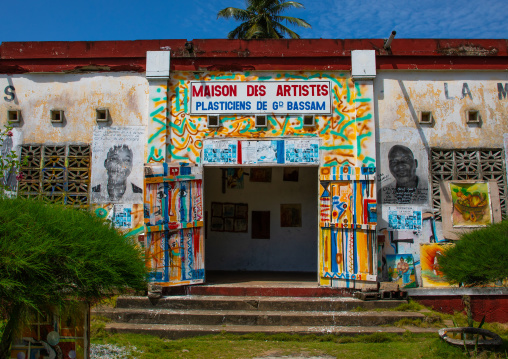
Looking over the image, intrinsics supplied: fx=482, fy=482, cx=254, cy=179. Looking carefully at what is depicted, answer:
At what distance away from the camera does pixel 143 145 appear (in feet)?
32.6

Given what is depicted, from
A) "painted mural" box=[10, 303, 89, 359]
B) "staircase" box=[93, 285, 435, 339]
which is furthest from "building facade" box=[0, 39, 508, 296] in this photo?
"painted mural" box=[10, 303, 89, 359]

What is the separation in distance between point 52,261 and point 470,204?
8365 millimetres

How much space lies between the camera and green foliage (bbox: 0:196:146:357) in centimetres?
370

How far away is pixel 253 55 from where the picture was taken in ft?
32.9

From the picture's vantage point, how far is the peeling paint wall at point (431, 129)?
31.8 feet

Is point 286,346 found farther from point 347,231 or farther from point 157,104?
point 157,104

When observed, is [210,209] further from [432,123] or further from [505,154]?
[505,154]

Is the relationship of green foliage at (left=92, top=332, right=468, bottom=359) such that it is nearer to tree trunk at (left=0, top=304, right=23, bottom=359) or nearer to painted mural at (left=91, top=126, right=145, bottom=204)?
tree trunk at (left=0, top=304, right=23, bottom=359)

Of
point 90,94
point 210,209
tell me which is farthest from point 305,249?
point 90,94

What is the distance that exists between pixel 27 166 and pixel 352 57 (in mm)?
7086

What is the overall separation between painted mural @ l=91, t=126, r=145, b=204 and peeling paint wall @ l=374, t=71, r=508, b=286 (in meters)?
4.94

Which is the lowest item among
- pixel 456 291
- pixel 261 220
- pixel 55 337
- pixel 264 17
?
pixel 456 291

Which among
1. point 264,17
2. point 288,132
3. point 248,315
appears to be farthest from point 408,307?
point 264,17

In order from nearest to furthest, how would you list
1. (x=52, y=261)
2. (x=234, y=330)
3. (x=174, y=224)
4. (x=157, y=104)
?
(x=52, y=261)
(x=234, y=330)
(x=174, y=224)
(x=157, y=104)
